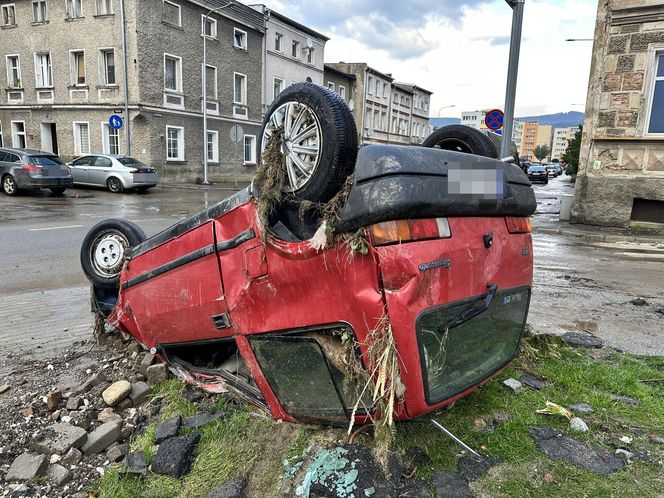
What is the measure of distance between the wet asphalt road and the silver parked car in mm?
7025

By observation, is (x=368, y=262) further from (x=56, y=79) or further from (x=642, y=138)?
(x=56, y=79)

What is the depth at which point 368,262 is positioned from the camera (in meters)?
1.93

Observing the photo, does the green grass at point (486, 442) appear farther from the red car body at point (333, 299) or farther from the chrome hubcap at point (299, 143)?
the chrome hubcap at point (299, 143)

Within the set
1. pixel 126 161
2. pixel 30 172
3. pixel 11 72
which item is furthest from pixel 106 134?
pixel 30 172

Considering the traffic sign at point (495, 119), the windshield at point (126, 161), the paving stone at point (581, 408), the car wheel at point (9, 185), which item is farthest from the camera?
the windshield at point (126, 161)

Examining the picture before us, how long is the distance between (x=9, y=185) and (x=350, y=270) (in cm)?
2024

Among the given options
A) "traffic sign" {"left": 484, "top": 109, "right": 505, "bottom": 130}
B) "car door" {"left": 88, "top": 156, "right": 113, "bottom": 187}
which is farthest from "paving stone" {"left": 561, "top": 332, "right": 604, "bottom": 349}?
"car door" {"left": 88, "top": 156, "right": 113, "bottom": 187}

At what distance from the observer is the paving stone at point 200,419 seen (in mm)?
2771

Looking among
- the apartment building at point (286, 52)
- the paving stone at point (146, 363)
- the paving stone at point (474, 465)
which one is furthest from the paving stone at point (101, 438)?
the apartment building at point (286, 52)

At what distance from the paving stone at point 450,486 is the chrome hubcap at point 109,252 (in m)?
2.83

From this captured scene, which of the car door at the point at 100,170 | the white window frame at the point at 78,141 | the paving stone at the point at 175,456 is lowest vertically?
the paving stone at the point at 175,456

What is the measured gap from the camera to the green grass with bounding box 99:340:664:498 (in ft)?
7.52

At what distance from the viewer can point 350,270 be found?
1989mm

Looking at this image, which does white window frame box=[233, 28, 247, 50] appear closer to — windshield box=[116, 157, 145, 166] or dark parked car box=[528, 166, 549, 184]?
windshield box=[116, 157, 145, 166]
